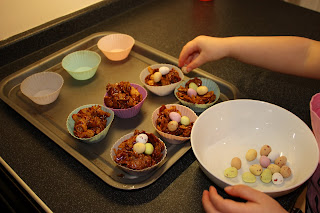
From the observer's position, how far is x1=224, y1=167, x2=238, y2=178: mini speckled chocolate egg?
0.67 m

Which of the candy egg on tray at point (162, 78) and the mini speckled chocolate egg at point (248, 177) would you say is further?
the candy egg on tray at point (162, 78)

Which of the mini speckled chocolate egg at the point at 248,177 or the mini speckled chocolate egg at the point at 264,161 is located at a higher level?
the mini speckled chocolate egg at the point at 264,161

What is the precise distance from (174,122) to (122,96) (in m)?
0.19

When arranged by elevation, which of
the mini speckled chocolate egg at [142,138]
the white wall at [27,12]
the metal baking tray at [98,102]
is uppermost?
the white wall at [27,12]

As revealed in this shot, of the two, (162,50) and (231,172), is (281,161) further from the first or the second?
(162,50)

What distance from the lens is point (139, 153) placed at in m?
0.71

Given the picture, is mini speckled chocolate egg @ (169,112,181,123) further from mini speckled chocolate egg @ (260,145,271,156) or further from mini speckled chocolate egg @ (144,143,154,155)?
mini speckled chocolate egg @ (260,145,271,156)

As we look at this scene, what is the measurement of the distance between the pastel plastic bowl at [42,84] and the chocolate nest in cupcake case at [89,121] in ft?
0.53

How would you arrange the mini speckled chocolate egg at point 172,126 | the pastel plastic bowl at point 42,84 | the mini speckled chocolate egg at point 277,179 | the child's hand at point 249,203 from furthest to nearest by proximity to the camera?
the pastel plastic bowl at point 42,84 → the mini speckled chocolate egg at point 172,126 → the mini speckled chocolate egg at point 277,179 → the child's hand at point 249,203

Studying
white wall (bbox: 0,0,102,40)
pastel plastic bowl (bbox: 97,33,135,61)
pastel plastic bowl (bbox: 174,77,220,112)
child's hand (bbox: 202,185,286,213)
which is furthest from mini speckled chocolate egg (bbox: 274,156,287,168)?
white wall (bbox: 0,0,102,40)

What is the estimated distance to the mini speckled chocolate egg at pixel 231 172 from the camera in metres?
0.67

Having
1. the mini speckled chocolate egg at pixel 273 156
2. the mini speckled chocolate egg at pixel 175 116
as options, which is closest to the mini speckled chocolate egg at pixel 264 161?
the mini speckled chocolate egg at pixel 273 156

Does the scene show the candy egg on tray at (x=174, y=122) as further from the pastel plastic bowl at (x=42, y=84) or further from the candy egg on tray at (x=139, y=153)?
the pastel plastic bowl at (x=42, y=84)

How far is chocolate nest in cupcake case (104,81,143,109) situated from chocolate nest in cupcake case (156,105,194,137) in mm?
94
